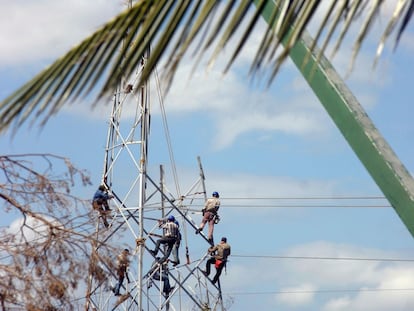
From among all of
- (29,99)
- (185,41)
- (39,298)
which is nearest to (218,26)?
(185,41)

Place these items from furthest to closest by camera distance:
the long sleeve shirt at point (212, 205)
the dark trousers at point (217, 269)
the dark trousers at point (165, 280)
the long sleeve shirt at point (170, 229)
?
the long sleeve shirt at point (212, 205) < the dark trousers at point (217, 269) < the long sleeve shirt at point (170, 229) < the dark trousers at point (165, 280)

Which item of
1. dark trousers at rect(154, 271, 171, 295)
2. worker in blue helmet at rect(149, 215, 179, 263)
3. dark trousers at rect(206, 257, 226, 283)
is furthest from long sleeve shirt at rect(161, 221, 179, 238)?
dark trousers at rect(206, 257, 226, 283)

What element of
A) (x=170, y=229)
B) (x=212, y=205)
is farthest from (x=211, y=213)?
(x=170, y=229)

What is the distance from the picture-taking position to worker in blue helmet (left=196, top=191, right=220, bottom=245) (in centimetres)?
2712

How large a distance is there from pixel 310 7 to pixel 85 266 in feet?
18.9

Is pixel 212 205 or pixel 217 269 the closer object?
pixel 217 269

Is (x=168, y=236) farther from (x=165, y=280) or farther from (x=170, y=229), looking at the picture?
(x=165, y=280)

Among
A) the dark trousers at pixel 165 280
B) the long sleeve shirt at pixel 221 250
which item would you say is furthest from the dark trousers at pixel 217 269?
the dark trousers at pixel 165 280

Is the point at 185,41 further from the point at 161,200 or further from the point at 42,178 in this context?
the point at 161,200

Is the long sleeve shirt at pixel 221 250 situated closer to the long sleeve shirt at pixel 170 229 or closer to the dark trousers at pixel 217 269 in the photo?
the dark trousers at pixel 217 269

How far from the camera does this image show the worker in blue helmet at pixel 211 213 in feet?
89.0

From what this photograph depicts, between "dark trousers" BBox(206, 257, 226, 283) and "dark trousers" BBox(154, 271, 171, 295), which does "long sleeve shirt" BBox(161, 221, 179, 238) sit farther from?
"dark trousers" BBox(206, 257, 226, 283)

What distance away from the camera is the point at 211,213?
27234 millimetres

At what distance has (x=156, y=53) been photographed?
321cm
